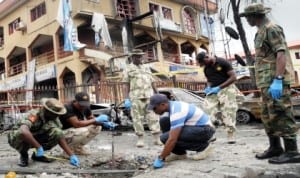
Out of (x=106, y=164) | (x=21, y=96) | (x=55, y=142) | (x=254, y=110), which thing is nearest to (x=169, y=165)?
(x=106, y=164)

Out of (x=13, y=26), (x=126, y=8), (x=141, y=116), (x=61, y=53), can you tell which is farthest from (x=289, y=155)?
(x=13, y=26)

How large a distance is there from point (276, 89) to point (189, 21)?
2662 cm

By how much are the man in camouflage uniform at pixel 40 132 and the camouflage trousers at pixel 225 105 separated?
7.31ft

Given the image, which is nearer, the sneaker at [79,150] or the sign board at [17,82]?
the sneaker at [79,150]

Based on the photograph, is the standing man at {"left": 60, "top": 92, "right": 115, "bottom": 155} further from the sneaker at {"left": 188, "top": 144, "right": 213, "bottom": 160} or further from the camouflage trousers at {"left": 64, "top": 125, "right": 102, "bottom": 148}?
the sneaker at {"left": 188, "top": 144, "right": 213, "bottom": 160}

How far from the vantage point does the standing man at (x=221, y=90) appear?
5.98m

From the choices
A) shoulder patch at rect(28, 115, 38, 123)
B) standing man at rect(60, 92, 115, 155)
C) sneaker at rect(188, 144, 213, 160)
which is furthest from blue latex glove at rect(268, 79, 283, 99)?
shoulder patch at rect(28, 115, 38, 123)

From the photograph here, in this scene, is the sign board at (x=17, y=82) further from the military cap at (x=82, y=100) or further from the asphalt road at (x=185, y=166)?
the military cap at (x=82, y=100)

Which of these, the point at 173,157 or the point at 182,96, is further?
the point at 182,96

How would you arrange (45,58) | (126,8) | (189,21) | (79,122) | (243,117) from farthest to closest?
(189,21) < (126,8) < (45,58) < (243,117) < (79,122)

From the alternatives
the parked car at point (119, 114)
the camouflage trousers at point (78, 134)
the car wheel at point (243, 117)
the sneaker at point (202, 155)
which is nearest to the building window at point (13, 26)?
the parked car at point (119, 114)

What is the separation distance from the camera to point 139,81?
22.7ft

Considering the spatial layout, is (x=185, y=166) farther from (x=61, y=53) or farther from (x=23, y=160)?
(x=61, y=53)

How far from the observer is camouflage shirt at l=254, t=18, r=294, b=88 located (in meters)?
4.08
